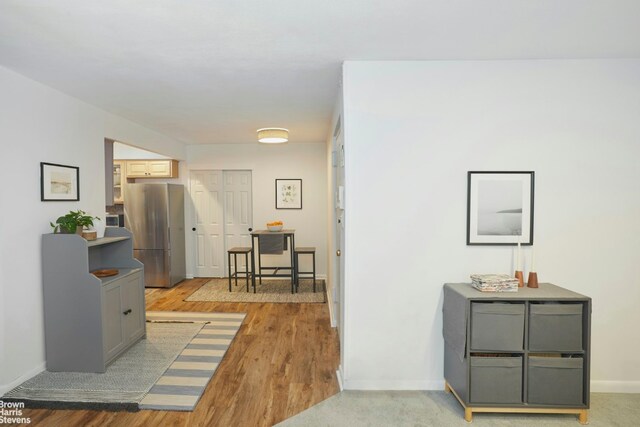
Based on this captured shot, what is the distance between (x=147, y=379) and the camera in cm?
281

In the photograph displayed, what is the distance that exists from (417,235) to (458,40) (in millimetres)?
1348

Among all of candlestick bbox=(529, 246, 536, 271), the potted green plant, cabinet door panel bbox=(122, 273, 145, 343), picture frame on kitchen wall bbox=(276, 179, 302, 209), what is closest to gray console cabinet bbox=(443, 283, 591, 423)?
candlestick bbox=(529, 246, 536, 271)

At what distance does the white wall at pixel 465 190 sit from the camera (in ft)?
8.43

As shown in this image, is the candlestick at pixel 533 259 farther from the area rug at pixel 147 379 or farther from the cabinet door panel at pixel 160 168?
the cabinet door panel at pixel 160 168

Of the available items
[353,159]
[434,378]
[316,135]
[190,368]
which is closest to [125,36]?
[353,159]

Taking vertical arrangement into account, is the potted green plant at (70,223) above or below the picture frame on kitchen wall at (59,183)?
below

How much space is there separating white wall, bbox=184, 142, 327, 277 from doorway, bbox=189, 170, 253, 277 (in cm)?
20

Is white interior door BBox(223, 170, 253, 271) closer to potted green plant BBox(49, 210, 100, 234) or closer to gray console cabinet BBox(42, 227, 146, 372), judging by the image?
potted green plant BBox(49, 210, 100, 234)

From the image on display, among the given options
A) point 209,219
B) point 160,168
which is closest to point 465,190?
point 209,219

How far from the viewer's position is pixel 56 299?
2.91 metres

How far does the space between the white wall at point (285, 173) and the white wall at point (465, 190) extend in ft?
12.0

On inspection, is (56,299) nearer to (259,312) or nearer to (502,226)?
(259,312)

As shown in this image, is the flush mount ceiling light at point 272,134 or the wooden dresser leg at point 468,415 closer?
the wooden dresser leg at point 468,415

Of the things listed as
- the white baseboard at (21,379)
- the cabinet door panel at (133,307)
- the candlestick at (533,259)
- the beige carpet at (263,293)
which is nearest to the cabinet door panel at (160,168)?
the beige carpet at (263,293)
